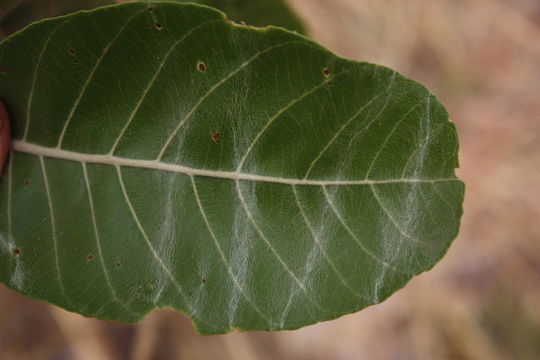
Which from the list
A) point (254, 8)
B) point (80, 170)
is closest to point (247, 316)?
point (80, 170)

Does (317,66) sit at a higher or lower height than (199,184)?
higher

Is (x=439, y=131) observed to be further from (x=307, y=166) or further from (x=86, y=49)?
(x=86, y=49)

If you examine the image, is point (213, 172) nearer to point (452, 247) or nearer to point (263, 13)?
point (263, 13)

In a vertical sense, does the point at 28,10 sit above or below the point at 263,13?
below

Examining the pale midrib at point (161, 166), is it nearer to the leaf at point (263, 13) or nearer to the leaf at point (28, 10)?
the leaf at point (28, 10)

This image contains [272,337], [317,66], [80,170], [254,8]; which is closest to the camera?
[317,66]

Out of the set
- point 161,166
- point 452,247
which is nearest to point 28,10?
point 161,166

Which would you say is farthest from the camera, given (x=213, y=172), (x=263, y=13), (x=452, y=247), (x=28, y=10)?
(x=452, y=247)

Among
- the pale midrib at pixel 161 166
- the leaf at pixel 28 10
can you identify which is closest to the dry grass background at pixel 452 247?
the leaf at pixel 28 10

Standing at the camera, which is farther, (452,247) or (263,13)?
(452,247)
